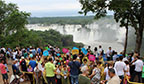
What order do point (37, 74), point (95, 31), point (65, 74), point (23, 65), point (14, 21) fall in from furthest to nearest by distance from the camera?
point (95, 31)
point (14, 21)
point (23, 65)
point (37, 74)
point (65, 74)

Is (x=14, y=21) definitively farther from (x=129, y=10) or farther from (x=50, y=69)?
(x=50, y=69)

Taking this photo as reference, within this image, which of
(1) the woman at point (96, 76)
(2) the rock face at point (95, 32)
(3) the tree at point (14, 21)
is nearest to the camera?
(1) the woman at point (96, 76)

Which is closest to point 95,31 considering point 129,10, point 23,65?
point 129,10

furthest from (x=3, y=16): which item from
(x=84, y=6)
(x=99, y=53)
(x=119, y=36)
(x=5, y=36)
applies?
(x=119, y=36)

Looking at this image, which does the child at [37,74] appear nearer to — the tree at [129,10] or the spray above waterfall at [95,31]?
the tree at [129,10]

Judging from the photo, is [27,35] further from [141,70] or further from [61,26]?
[61,26]

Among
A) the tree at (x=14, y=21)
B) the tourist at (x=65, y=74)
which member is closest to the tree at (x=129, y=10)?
the tourist at (x=65, y=74)

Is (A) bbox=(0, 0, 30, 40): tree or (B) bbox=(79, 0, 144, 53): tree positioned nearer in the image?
(B) bbox=(79, 0, 144, 53): tree

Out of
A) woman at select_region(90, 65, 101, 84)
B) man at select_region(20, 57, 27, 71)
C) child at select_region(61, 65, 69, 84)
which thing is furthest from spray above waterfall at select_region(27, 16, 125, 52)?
woman at select_region(90, 65, 101, 84)

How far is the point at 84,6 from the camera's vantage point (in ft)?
47.5

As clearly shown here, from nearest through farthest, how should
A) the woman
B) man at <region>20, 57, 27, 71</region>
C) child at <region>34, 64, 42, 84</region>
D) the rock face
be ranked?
the woman → child at <region>34, 64, 42, 84</region> → man at <region>20, 57, 27, 71</region> → the rock face

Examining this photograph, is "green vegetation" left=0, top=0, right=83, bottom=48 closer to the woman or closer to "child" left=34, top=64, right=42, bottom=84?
"child" left=34, top=64, right=42, bottom=84

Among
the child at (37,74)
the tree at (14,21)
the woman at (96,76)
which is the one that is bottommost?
the child at (37,74)

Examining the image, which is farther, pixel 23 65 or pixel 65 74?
pixel 23 65
